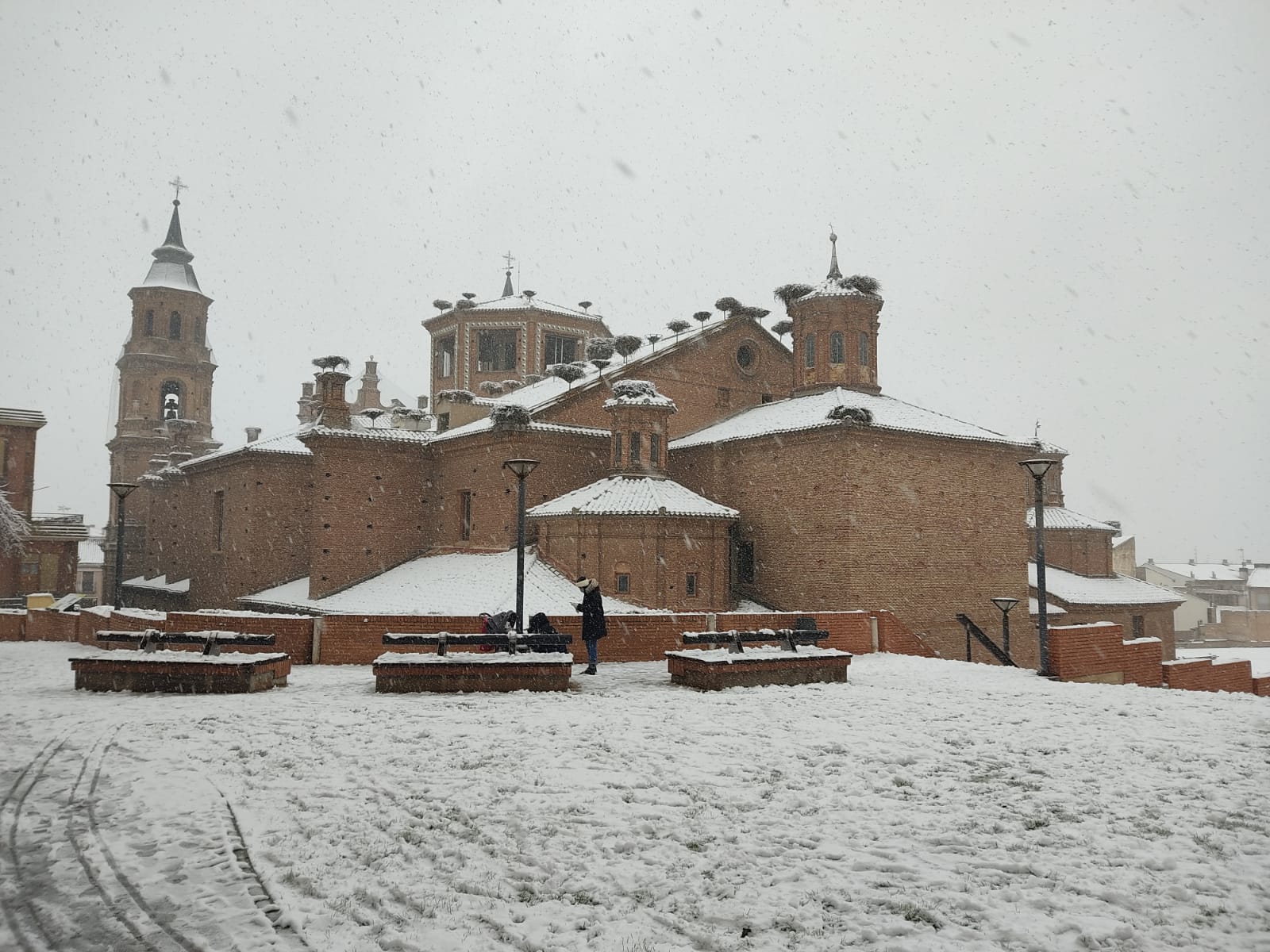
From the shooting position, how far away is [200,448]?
47.7 metres

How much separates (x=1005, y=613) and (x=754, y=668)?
11.0m

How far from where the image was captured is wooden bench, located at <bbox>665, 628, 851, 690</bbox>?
11305 millimetres

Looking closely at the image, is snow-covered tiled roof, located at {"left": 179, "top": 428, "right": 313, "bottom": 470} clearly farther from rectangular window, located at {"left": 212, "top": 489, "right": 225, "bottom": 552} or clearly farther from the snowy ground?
the snowy ground

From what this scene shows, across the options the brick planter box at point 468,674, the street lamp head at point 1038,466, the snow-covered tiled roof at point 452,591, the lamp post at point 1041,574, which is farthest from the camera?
the snow-covered tiled roof at point 452,591

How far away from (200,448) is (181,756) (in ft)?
148

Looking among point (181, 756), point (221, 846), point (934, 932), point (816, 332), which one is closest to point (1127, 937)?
point (934, 932)

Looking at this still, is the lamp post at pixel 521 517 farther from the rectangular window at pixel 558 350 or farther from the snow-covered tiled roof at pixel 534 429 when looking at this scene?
the rectangular window at pixel 558 350

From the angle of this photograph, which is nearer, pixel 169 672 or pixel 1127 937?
pixel 1127 937

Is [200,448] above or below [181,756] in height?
above

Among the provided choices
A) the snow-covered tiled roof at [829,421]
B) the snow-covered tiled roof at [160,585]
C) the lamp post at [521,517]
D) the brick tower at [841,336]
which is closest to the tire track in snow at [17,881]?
the lamp post at [521,517]

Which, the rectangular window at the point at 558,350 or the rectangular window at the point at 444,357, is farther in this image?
the rectangular window at the point at 444,357

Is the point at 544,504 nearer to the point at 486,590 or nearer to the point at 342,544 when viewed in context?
the point at 486,590

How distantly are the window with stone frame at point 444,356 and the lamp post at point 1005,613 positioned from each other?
87.7ft

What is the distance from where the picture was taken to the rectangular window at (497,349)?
40500 mm
